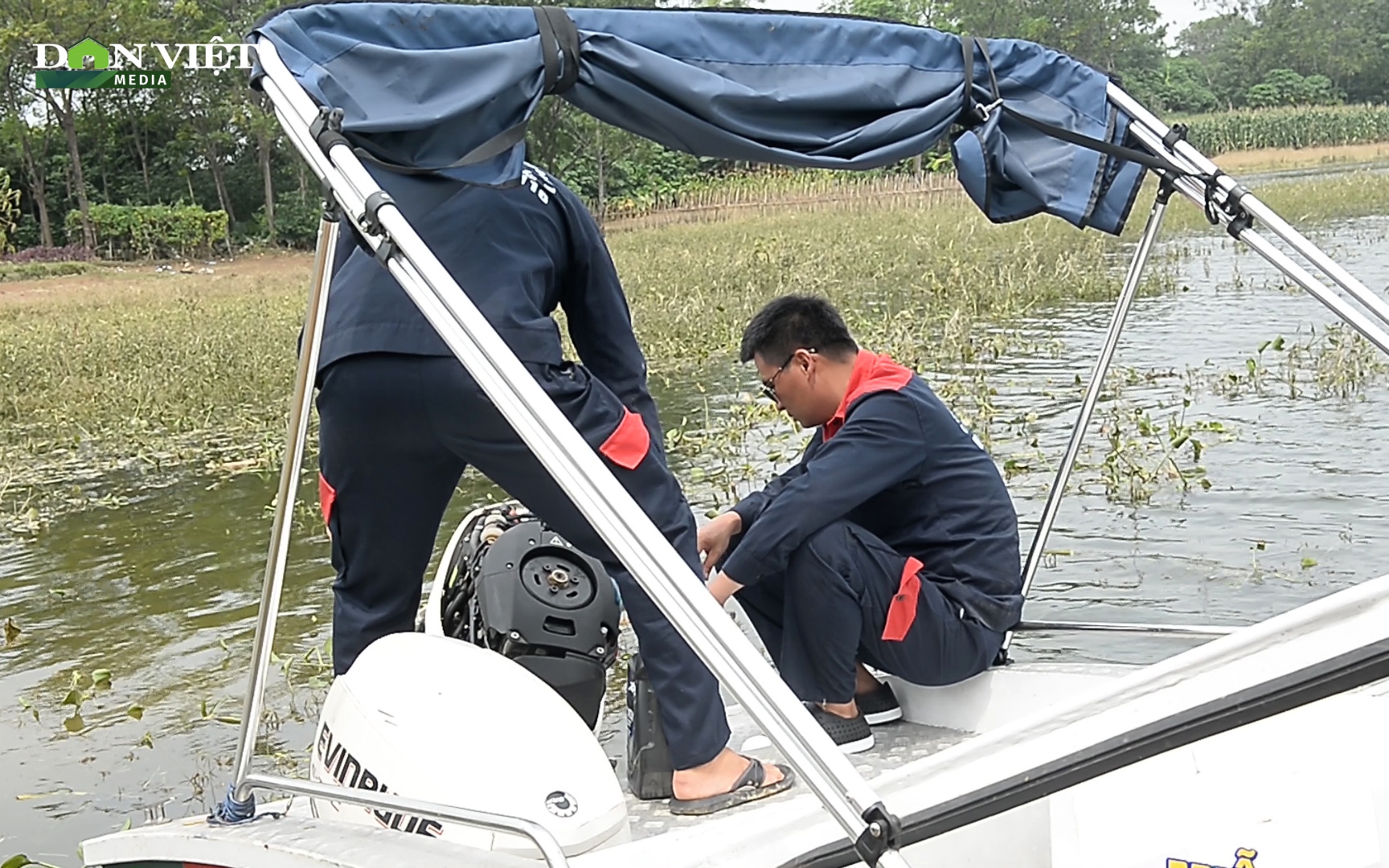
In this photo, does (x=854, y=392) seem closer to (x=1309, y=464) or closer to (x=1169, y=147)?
(x=1169, y=147)

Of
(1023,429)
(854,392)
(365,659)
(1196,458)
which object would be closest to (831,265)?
(1023,429)

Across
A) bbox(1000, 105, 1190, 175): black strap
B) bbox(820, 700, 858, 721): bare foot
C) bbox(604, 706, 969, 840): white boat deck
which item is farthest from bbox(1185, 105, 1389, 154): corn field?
bbox(820, 700, 858, 721): bare foot

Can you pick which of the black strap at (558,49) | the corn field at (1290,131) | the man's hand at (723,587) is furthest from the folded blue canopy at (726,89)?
the corn field at (1290,131)

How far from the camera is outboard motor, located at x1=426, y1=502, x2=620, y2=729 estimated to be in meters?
2.81

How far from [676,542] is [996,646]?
0.90 meters

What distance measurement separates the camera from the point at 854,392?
331 centimetres

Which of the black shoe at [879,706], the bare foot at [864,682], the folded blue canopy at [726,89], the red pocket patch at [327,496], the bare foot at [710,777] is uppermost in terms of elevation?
the folded blue canopy at [726,89]

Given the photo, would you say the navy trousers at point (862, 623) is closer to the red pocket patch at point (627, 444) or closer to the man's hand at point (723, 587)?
the man's hand at point (723, 587)

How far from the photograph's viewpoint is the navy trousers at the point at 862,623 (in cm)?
312

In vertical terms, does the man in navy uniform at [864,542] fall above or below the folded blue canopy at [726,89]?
below

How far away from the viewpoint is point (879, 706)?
3350mm

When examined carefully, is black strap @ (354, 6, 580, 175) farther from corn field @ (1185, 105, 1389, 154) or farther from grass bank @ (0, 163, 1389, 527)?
corn field @ (1185, 105, 1389, 154)

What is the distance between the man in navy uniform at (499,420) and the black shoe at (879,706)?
547mm

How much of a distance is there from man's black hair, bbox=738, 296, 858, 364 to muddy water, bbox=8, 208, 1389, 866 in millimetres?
1179
